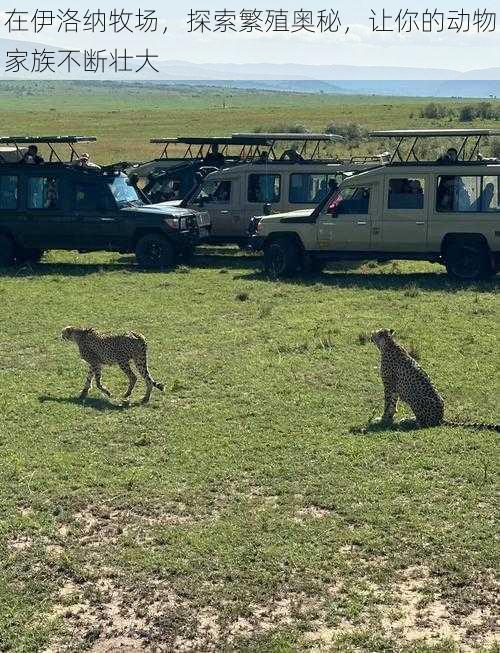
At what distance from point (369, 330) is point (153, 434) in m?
5.25

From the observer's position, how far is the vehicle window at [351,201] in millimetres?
18297

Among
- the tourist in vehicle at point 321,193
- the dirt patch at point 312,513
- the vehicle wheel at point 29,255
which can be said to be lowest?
the dirt patch at point 312,513

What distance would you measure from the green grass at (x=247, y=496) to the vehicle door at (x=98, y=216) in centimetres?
569

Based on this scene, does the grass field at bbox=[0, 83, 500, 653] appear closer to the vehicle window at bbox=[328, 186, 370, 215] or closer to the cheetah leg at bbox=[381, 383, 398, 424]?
the cheetah leg at bbox=[381, 383, 398, 424]

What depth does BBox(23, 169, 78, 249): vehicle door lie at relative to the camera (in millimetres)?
20203

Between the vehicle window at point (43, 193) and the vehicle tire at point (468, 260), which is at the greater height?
the vehicle window at point (43, 193)

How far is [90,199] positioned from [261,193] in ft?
11.2

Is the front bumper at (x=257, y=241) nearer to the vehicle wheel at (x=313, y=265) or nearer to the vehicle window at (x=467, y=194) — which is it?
the vehicle wheel at (x=313, y=265)

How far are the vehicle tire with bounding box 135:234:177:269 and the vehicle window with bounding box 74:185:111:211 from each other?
3.27ft

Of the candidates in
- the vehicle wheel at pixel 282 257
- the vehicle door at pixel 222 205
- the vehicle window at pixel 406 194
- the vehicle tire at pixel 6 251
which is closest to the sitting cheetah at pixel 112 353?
the vehicle wheel at pixel 282 257

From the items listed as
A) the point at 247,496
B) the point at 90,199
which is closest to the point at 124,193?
the point at 90,199

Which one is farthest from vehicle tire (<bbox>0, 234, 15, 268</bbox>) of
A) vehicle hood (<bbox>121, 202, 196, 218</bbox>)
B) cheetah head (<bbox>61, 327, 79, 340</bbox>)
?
cheetah head (<bbox>61, 327, 79, 340</bbox>)

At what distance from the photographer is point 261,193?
2127 cm

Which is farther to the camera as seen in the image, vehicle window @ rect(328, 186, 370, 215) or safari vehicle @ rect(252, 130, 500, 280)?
vehicle window @ rect(328, 186, 370, 215)
